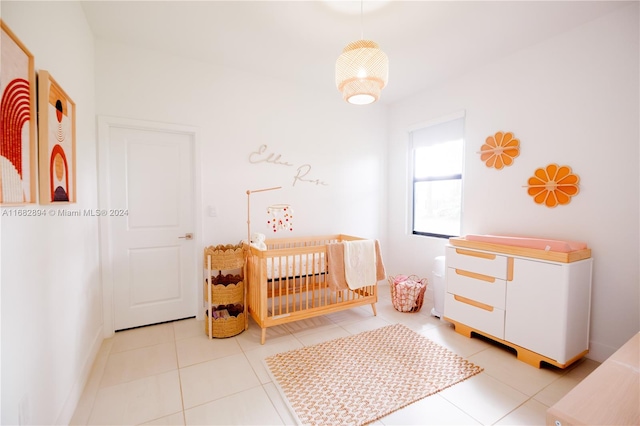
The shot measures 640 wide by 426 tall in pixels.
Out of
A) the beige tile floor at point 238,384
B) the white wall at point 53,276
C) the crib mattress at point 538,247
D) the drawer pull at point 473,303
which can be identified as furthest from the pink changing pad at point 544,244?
the white wall at point 53,276

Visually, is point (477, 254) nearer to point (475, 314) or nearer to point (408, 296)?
point (475, 314)

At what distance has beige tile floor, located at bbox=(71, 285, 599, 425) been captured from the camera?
62.6 inches

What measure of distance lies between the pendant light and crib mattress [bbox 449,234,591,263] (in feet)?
5.24

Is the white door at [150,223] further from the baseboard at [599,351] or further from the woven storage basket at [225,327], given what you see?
the baseboard at [599,351]

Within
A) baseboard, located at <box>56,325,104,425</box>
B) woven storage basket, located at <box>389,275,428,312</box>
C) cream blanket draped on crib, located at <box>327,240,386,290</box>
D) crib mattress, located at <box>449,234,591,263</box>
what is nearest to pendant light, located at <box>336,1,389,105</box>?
cream blanket draped on crib, located at <box>327,240,386,290</box>

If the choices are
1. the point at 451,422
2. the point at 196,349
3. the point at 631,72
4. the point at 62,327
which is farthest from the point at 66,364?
the point at 631,72

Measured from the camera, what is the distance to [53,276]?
143 centimetres

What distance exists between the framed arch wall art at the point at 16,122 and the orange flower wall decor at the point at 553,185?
3368mm

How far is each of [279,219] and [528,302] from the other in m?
2.34

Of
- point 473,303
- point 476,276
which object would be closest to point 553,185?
point 476,276

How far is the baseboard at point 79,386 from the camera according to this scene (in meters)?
1.49

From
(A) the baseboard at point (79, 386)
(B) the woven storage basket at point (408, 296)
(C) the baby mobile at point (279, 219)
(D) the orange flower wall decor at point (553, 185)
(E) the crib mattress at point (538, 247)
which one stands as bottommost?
(A) the baseboard at point (79, 386)

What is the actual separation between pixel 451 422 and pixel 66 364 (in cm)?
217

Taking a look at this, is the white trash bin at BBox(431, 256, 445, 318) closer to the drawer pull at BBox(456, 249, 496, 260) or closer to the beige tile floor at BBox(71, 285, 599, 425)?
the beige tile floor at BBox(71, 285, 599, 425)
